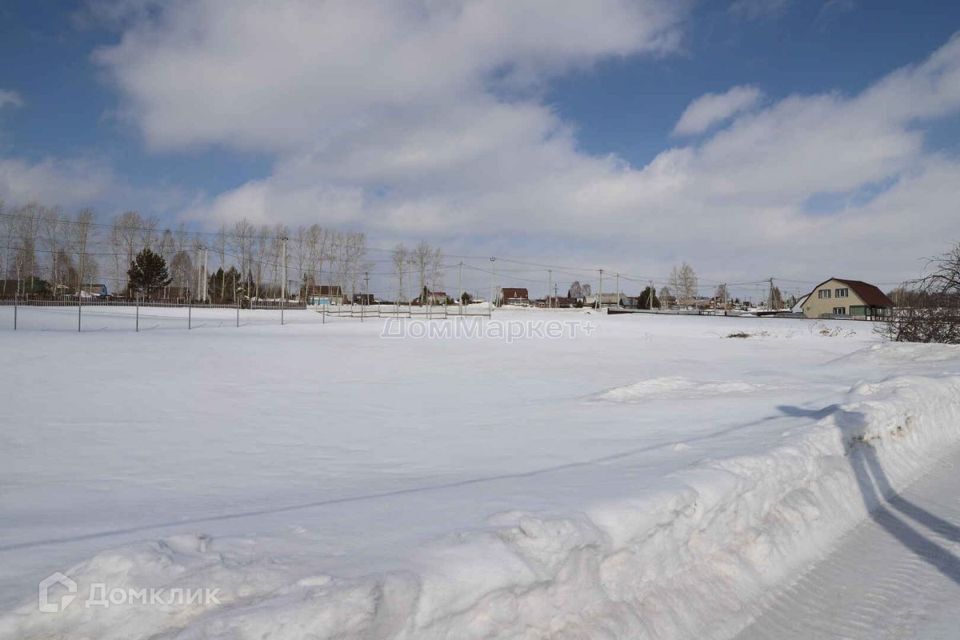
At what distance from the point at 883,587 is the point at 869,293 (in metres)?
92.1

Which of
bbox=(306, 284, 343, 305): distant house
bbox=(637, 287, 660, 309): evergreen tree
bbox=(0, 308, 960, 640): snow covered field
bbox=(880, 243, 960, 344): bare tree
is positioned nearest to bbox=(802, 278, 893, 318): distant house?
bbox=(637, 287, 660, 309): evergreen tree

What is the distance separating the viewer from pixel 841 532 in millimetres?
5219

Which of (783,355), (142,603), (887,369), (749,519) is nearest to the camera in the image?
(142,603)

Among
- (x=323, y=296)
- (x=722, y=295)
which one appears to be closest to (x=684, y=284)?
(x=722, y=295)

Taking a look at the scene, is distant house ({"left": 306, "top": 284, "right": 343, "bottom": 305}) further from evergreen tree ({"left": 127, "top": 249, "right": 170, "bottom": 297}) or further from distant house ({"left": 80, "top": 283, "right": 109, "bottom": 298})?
distant house ({"left": 80, "top": 283, "right": 109, "bottom": 298})

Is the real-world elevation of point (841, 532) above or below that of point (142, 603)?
below

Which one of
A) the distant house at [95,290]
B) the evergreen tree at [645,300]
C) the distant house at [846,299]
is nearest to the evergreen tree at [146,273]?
the distant house at [95,290]

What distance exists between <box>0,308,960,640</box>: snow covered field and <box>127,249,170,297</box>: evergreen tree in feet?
193

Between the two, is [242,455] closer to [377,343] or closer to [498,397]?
[498,397]

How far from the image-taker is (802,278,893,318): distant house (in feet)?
251

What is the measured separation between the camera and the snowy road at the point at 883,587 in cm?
360

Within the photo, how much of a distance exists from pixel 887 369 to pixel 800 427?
13.4 m

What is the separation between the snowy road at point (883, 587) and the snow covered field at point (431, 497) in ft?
0.62

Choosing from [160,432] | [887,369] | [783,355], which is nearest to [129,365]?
[160,432]
